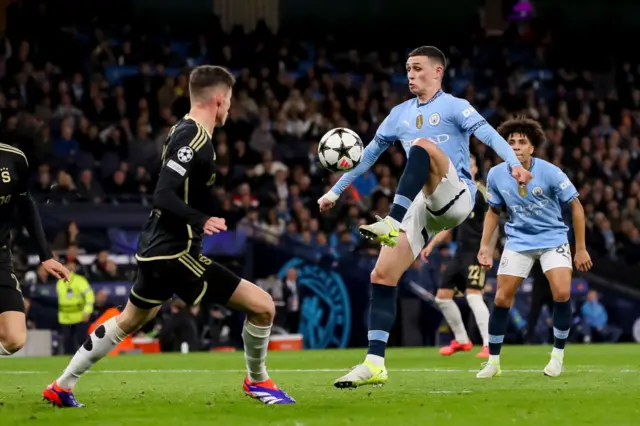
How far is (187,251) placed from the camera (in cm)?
699

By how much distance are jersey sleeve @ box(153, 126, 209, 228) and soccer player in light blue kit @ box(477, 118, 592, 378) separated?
4099 mm

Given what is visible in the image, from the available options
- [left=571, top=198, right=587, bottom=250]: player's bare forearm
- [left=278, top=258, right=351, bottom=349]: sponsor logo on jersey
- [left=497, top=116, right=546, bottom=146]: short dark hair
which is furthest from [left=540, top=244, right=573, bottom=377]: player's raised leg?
[left=278, top=258, right=351, bottom=349]: sponsor logo on jersey

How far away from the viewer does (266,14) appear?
1130 inches

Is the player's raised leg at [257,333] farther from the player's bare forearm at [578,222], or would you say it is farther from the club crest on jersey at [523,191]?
the player's bare forearm at [578,222]

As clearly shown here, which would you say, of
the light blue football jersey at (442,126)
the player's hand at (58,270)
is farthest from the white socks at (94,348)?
the light blue football jersey at (442,126)

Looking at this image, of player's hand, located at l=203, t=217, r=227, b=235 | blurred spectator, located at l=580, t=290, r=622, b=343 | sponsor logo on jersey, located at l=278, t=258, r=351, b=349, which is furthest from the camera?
blurred spectator, located at l=580, t=290, r=622, b=343

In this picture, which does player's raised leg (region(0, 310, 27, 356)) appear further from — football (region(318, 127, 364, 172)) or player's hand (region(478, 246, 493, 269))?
player's hand (region(478, 246, 493, 269))

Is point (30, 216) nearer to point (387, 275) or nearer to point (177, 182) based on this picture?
point (177, 182)

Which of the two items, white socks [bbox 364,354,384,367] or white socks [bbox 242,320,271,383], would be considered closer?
white socks [bbox 242,320,271,383]

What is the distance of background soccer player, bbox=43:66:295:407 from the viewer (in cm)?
679

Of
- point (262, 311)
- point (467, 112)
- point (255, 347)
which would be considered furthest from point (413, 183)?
point (255, 347)

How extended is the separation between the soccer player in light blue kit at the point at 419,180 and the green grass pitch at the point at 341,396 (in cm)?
56

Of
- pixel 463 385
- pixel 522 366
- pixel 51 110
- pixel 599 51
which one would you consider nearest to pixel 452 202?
pixel 463 385

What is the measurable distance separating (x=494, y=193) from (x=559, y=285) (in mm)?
1011
